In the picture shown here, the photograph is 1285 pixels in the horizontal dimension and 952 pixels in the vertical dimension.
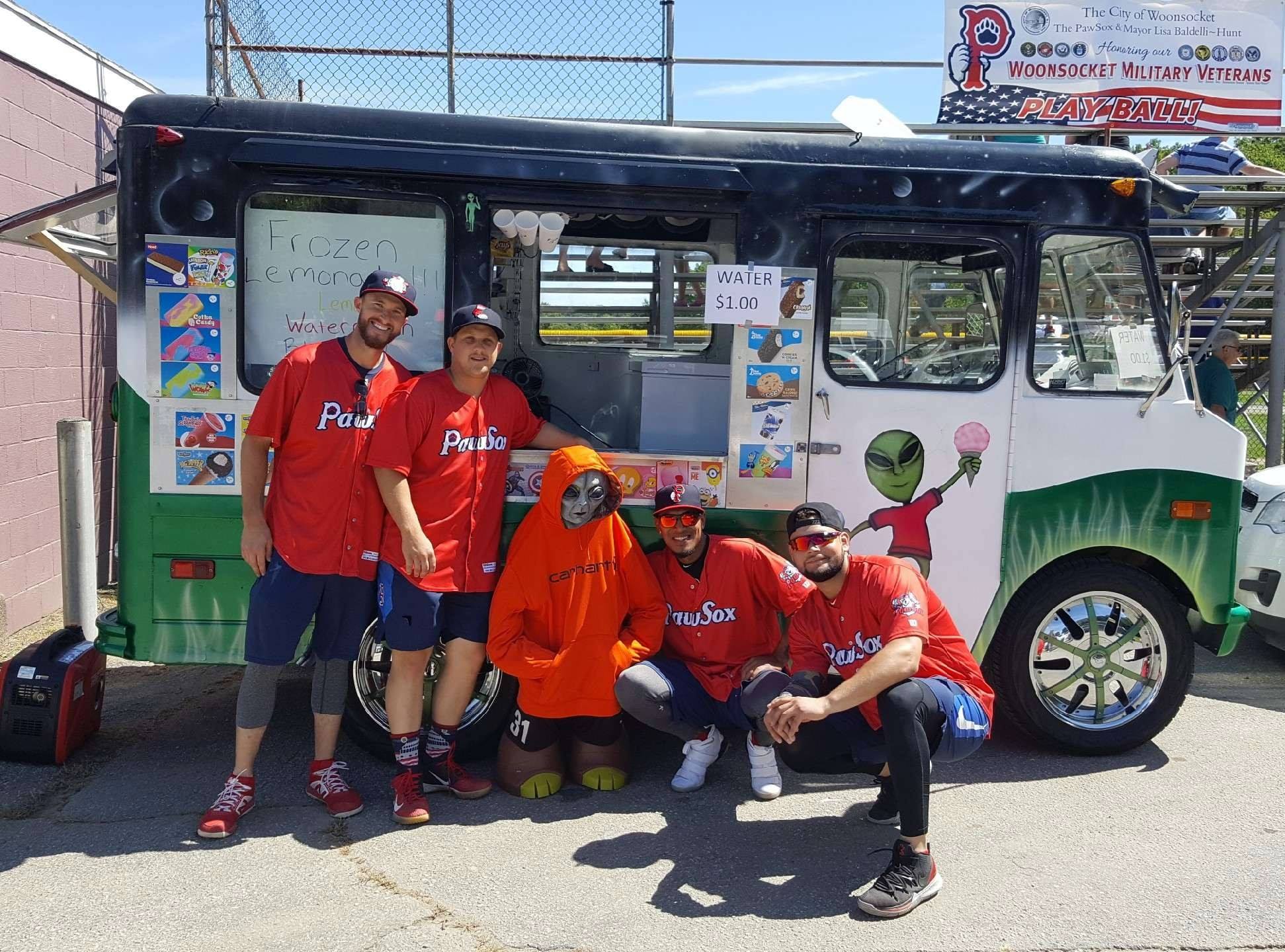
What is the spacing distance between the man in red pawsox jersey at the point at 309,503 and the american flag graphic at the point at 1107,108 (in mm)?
6202

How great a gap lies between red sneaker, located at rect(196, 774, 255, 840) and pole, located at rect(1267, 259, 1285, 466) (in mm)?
7065

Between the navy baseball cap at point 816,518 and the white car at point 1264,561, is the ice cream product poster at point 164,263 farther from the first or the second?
the white car at point 1264,561

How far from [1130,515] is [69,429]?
4965 millimetres

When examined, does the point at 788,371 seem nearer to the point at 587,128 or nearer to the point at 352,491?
the point at 587,128

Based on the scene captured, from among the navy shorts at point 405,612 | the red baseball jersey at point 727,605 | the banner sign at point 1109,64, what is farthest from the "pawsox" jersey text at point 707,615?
the banner sign at point 1109,64

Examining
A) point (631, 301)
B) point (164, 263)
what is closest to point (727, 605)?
point (631, 301)

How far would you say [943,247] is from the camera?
461 centimetres

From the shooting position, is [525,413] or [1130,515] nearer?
[525,413]

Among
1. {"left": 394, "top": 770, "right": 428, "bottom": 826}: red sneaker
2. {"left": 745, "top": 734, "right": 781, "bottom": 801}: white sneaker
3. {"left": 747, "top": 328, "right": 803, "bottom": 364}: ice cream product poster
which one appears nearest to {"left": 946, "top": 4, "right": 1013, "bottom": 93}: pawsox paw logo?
{"left": 747, "top": 328, "right": 803, "bottom": 364}: ice cream product poster

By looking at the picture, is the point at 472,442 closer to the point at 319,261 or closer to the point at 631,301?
the point at 319,261

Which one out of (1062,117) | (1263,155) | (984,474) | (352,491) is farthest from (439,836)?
(1263,155)

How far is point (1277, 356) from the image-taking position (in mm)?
7895

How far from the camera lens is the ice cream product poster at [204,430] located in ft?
14.0

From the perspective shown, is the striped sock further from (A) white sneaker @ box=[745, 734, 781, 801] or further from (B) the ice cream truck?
(A) white sneaker @ box=[745, 734, 781, 801]
